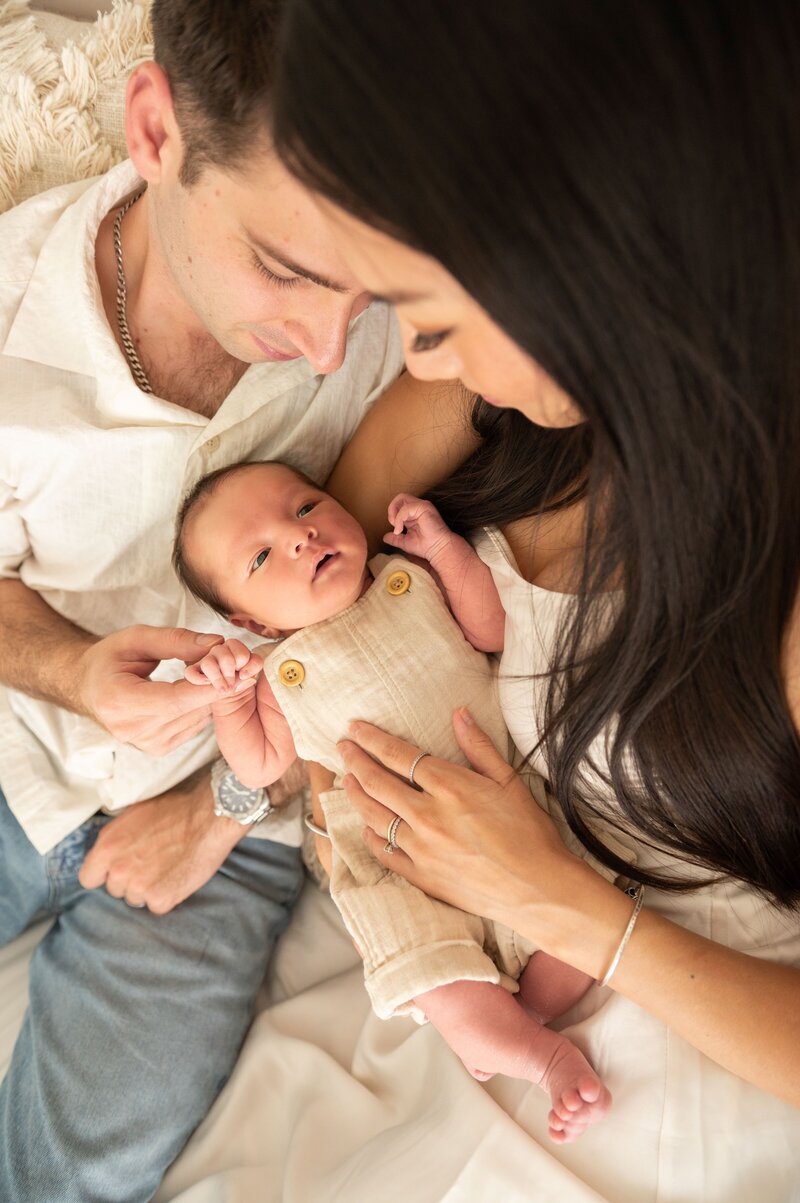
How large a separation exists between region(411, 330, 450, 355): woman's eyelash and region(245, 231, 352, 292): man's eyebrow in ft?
1.07

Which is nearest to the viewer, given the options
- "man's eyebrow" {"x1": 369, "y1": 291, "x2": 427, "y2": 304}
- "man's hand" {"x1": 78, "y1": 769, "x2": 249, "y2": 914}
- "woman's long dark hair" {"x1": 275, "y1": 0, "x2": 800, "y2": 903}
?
"woman's long dark hair" {"x1": 275, "y1": 0, "x2": 800, "y2": 903}

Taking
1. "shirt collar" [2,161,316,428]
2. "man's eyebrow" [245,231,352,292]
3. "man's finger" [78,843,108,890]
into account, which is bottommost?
"man's finger" [78,843,108,890]

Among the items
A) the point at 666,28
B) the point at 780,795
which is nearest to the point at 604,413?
the point at 666,28

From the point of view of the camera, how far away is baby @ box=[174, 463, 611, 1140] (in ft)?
4.08

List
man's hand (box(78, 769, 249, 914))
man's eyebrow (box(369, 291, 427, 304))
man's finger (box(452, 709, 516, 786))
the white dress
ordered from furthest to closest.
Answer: man's hand (box(78, 769, 249, 914)), man's finger (box(452, 709, 516, 786)), the white dress, man's eyebrow (box(369, 291, 427, 304))

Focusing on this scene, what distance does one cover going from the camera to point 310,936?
1700 millimetres

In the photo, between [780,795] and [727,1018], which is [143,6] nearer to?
[780,795]

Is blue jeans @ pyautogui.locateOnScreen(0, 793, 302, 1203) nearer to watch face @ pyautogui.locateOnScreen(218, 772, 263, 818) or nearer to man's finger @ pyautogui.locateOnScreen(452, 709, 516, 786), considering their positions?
watch face @ pyautogui.locateOnScreen(218, 772, 263, 818)

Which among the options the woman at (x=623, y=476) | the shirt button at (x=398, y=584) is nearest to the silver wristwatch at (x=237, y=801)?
the woman at (x=623, y=476)

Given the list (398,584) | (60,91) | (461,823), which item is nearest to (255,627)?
(398,584)

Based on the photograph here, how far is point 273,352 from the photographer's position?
134 cm

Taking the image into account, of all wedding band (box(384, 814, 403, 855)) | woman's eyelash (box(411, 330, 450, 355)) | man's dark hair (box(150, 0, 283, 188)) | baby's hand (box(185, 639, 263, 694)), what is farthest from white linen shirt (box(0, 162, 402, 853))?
woman's eyelash (box(411, 330, 450, 355))

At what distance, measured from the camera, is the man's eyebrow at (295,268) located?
1143mm

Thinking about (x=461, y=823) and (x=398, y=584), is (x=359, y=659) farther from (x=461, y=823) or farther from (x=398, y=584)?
(x=461, y=823)
